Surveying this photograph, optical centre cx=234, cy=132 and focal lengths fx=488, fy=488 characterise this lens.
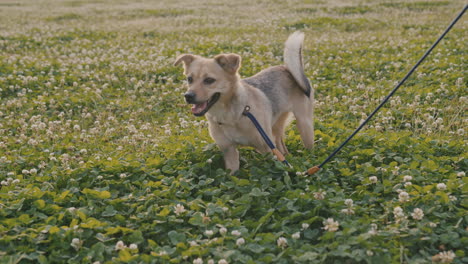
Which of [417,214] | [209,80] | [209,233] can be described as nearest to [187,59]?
[209,80]

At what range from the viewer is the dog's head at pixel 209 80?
246 inches

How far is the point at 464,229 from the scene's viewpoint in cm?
495

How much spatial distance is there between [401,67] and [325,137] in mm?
6426

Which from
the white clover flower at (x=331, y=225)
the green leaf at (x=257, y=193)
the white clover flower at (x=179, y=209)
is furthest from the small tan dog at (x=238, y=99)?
the white clover flower at (x=331, y=225)

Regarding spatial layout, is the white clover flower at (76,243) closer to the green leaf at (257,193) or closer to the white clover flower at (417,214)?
the green leaf at (257,193)

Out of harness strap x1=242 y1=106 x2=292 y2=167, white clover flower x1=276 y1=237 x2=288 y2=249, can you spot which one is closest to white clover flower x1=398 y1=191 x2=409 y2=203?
white clover flower x1=276 y1=237 x2=288 y2=249

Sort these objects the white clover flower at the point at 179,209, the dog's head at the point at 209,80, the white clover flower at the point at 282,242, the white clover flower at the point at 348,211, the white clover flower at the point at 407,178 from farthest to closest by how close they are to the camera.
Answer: the dog's head at the point at 209,80, the white clover flower at the point at 407,178, the white clover flower at the point at 179,209, the white clover flower at the point at 348,211, the white clover flower at the point at 282,242

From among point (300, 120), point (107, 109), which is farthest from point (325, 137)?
point (107, 109)

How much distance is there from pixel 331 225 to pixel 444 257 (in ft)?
3.42

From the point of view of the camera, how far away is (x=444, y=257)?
428 centimetres

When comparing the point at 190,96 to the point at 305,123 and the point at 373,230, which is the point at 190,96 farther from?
the point at 373,230

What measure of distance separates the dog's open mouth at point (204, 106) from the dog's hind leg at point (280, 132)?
5.20ft

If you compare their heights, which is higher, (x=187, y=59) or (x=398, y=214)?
(x=187, y=59)

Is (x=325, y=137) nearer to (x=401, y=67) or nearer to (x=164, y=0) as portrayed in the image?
(x=401, y=67)
